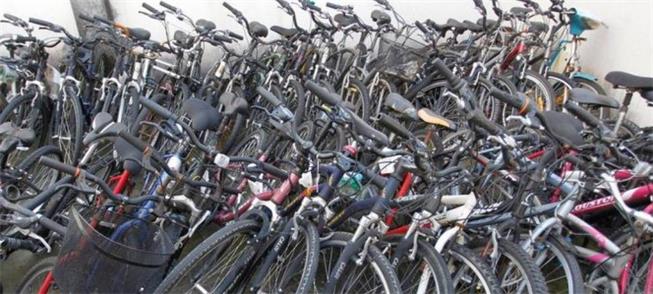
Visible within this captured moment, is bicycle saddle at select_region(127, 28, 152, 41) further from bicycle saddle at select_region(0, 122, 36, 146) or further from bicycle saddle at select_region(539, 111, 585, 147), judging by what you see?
bicycle saddle at select_region(539, 111, 585, 147)

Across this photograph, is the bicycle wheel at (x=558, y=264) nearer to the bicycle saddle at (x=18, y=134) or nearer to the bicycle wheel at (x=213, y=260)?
the bicycle wheel at (x=213, y=260)

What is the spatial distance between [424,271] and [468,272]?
9.7 inches

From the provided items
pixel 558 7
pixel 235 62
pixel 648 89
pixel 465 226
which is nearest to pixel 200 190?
pixel 465 226

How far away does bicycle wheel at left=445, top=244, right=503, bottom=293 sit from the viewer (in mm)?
2725

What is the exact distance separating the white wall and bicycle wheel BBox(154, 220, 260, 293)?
3.80m

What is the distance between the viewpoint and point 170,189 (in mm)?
3223

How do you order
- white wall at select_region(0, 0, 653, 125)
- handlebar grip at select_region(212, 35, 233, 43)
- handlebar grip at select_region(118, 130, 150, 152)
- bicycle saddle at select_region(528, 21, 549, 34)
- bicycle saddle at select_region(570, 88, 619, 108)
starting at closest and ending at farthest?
1. handlebar grip at select_region(118, 130, 150, 152)
2. bicycle saddle at select_region(570, 88, 619, 108)
3. white wall at select_region(0, 0, 653, 125)
4. handlebar grip at select_region(212, 35, 233, 43)
5. bicycle saddle at select_region(528, 21, 549, 34)

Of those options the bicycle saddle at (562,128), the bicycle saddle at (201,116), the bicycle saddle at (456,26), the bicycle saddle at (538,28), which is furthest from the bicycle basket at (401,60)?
the bicycle saddle at (562,128)

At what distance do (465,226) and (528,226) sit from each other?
40 centimetres

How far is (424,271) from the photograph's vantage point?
2.87 m

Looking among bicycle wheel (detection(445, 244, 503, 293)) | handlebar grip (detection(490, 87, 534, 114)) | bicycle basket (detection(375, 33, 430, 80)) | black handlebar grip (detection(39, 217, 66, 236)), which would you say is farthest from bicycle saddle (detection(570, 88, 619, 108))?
black handlebar grip (detection(39, 217, 66, 236))

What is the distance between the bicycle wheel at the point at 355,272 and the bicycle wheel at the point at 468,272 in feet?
1.22

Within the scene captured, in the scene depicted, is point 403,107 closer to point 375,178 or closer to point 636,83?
point 375,178

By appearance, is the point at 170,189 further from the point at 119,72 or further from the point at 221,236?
the point at 119,72
